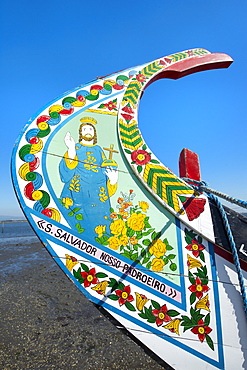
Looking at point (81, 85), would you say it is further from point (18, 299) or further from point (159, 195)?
point (18, 299)

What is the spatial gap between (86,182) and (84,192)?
0.32 feet

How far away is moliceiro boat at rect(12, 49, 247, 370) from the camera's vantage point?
2102 mm

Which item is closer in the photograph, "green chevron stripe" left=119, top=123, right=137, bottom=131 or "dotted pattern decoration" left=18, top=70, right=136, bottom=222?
"dotted pattern decoration" left=18, top=70, right=136, bottom=222

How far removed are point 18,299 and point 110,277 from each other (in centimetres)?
617

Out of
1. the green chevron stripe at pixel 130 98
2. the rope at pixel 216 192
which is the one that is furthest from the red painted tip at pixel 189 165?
the green chevron stripe at pixel 130 98

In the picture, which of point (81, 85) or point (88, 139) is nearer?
point (88, 139)

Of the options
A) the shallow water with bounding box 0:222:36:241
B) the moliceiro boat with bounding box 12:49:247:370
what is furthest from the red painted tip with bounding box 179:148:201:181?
the shallow water with bounding box 0:222:36:241

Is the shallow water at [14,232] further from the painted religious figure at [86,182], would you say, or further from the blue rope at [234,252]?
the blue rope at [234,252]

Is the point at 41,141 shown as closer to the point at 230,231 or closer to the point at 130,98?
the point at 130,98

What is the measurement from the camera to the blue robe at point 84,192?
224 cm

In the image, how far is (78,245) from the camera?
2.18 meters

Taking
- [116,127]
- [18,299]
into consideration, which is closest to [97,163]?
[116,127]

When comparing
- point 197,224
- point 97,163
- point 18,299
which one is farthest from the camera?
point 18,299

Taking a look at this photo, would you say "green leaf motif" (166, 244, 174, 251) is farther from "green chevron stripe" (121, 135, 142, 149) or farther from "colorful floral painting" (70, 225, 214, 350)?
"green chevron stripe" (121, 135, 142, 149)
